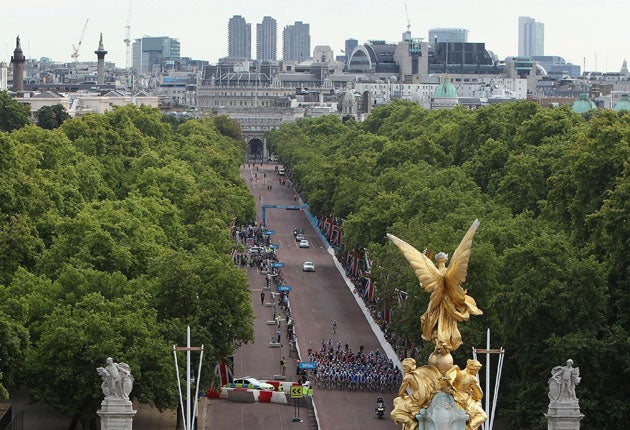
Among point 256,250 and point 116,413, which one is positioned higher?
point 116,413

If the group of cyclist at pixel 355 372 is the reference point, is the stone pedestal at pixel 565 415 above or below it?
above

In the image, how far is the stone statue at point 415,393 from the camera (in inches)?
1340

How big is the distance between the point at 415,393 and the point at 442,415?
25.8 inches

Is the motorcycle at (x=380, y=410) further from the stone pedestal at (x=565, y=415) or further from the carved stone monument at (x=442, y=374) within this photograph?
the carved stone monument at (x=442, y=374)

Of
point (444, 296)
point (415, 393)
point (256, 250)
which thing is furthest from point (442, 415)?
point (256, 250)

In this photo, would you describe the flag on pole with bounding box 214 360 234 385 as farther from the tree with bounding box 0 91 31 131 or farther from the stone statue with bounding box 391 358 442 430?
the tree with bounding box 0 91 31 131

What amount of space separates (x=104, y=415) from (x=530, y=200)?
53555 mm

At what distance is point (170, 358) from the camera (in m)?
64.6

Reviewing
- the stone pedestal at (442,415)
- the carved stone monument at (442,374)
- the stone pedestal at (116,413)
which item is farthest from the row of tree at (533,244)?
the stone pedestal at (442,415)

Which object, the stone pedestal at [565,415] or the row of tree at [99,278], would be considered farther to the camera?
the row of tree at [99,278]

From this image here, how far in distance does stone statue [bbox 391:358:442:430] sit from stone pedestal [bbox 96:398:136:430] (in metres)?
21.5

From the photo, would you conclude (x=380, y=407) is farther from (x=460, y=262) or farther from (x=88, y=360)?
(x=460, y=262)

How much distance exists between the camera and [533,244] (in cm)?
7019

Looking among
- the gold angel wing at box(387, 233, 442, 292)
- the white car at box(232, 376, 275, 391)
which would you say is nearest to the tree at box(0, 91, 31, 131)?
the white car at box(232, 376, 275, 391)
